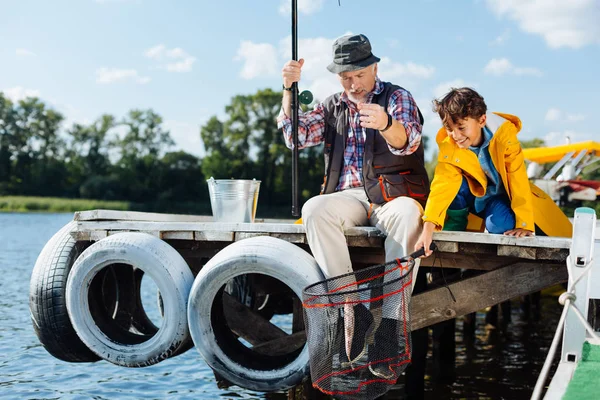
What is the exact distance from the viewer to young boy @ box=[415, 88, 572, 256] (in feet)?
15.9

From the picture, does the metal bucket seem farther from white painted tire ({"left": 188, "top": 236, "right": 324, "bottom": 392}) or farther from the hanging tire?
the hanging tire

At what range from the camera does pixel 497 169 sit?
16.4 ft

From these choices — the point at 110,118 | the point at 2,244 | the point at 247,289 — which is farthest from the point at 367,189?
the point at 110,118

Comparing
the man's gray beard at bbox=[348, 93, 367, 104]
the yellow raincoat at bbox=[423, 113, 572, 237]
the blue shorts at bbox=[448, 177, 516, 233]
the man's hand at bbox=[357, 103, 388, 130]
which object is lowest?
the blue shorts at bbox=[448, 177, 516, 233]

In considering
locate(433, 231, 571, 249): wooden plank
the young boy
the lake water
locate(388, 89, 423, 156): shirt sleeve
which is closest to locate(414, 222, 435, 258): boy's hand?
the young boy

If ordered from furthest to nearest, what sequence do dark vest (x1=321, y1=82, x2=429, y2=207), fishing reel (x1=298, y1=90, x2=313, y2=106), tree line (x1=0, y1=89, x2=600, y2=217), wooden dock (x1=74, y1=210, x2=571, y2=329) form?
1. tree line (x1=0, y1=89, x2=600, y2=217)
2. fishing reel (x1=298, y1=90, x2=313, y2=106)
3. dark vest (x1=321, y1=82, x2=429, y2=207)
4. wooden dock (x1=74, y1=210, x2=571, y2=329)

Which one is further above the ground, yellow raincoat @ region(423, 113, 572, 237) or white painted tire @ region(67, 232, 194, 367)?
yellow raincoat @ region(423, 113, 572, 237)

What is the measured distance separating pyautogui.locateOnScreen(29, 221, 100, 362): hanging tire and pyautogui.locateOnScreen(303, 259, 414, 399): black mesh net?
2328 millimetres

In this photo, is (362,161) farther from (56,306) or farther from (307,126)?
(56,306)

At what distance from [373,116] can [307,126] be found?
3.50ft

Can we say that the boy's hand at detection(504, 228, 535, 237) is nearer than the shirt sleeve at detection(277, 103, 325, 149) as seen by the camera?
Yes

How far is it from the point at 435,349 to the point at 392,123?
5.14m

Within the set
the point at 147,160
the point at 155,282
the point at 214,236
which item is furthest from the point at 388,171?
the point at 147,160

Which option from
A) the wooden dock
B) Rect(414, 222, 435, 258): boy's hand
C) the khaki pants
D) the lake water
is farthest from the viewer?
the lake water
